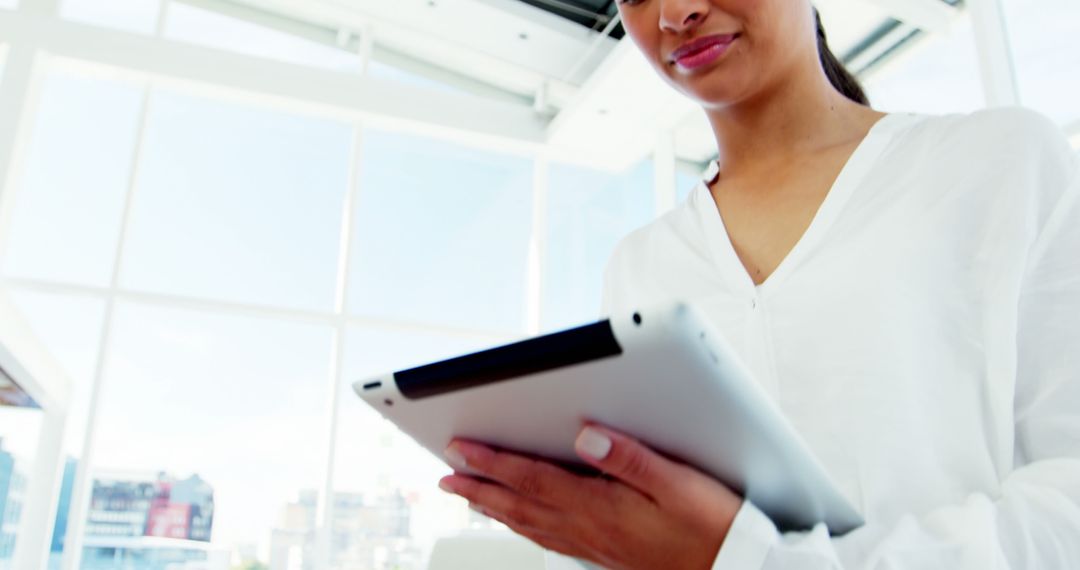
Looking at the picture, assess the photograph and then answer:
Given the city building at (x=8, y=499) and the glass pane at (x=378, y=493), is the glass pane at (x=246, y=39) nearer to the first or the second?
the glass pane at (x=378, y=493)

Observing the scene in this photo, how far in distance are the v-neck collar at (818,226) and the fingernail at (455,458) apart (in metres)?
0.35

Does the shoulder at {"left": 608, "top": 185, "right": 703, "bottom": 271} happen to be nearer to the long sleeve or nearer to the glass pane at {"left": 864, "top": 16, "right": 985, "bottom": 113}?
the long sleeve

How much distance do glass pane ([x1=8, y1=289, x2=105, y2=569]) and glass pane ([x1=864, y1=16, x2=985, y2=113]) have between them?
5.10 metres

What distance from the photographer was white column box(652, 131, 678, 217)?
6.43 m

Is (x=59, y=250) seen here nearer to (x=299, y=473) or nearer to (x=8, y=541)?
(x=299, y=473)

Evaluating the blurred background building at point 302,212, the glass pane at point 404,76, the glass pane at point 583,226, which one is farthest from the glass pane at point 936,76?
the glass pane at point 404,76

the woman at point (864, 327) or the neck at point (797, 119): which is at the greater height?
the neck at point (797, 119)

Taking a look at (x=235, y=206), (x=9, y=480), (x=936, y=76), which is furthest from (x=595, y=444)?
(x=235, y=206)

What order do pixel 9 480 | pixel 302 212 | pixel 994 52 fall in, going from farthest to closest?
1. pixel 302 212
2. pixel 994 52
3. pixel 9 480

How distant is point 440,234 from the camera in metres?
6.60

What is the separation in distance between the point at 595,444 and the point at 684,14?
1.79 ft

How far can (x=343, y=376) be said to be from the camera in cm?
592

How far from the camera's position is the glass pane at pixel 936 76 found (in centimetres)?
476

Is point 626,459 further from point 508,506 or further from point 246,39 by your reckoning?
point 246,39
